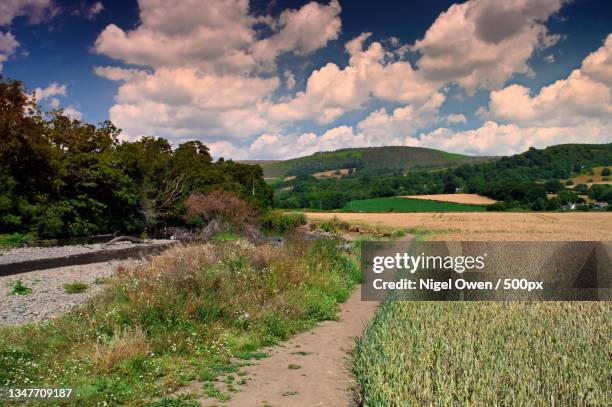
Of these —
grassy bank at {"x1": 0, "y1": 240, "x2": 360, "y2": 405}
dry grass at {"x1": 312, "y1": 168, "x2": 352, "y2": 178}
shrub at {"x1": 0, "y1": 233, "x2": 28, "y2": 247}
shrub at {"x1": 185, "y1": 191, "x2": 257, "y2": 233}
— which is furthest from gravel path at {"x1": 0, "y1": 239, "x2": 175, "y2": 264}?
dry grass at {"x1": 312, "y1": 168, "x2": 352, "y2": 178}

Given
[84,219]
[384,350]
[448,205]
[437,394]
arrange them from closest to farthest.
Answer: [437,394]
[384,350]
[84,219]
[448,205]

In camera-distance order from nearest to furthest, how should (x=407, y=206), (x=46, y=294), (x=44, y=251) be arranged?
(x=46, y=294) < (x=44, y=251) < (x=407, y=206)

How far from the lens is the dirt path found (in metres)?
6.83

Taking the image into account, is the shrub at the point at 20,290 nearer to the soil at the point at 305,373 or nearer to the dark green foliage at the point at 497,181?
the soil at the point at 305,373

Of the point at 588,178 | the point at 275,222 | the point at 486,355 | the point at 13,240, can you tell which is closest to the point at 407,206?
the point at 588,178

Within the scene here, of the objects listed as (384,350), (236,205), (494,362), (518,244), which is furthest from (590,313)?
(236,205)

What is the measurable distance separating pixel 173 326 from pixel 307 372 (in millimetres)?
3352

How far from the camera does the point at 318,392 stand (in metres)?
7.13

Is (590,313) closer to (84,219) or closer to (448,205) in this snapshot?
(84,219)

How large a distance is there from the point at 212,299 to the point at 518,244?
2043cm

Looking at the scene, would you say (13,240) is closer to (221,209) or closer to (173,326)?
(221,209)

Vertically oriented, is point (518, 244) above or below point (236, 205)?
below

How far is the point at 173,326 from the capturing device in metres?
9.62

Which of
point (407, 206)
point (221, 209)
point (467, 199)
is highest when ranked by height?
point (221, 209)
